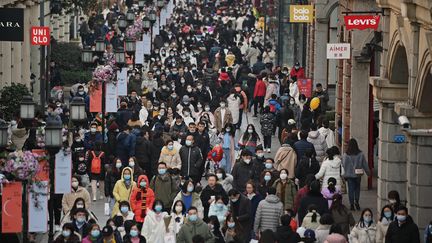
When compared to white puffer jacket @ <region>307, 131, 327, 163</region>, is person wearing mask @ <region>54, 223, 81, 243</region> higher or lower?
lower

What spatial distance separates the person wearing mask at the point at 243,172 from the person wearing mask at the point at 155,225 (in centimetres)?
450

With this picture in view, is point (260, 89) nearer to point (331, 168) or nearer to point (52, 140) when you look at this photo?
point (331, 168)

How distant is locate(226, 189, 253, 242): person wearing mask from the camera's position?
31344 mm

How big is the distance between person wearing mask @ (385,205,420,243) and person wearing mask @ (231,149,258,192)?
668 cm

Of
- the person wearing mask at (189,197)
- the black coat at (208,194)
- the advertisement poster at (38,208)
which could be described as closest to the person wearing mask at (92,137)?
the black coat at (208,194)

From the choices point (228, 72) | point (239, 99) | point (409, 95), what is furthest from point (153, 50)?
point (409, 95)

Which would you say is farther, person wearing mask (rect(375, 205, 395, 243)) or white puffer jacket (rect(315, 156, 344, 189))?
white puffer jacket (rect(315, 156, 344, 189))

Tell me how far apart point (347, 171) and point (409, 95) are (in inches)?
216

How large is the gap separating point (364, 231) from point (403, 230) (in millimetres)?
879

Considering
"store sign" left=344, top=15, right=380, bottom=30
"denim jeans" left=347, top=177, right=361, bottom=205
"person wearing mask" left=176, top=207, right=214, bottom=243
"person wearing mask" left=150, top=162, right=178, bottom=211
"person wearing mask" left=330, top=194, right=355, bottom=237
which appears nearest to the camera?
"person wearing mask" left=176, top=207, right=214, bottom=243

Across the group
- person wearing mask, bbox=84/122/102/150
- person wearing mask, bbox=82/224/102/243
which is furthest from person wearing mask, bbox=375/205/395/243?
person wearing mask, bbox=84/122/102/150

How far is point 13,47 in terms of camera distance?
56844 millimetres

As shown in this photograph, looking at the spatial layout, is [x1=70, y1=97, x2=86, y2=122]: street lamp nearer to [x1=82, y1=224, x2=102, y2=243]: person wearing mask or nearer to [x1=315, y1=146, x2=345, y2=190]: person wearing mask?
[x1=315, y1=146, x2=345, y2=190]: person wearing mask

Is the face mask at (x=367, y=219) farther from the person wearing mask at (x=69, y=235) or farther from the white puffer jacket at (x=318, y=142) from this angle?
the white puffer jacket at (x=318, y=142)
